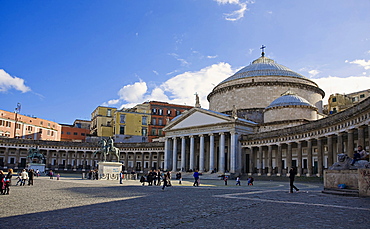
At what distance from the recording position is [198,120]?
195 ft

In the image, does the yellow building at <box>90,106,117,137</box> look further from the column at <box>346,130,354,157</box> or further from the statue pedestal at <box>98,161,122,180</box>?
the column at <box>346,130,354,157</box>

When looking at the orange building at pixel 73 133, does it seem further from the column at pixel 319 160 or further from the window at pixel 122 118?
the column at pixel 319 160

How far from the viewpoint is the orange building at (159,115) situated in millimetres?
89231

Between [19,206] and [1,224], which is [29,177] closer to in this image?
[19,206]

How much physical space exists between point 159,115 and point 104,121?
47.8 ft

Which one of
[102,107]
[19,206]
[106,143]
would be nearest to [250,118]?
[106,143]

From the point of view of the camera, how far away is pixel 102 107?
9131cm

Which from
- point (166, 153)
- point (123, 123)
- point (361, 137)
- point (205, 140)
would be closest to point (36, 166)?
point (166, 153)

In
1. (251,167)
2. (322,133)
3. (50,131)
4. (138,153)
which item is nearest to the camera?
(322,133)

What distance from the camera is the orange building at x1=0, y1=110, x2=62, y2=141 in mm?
75000

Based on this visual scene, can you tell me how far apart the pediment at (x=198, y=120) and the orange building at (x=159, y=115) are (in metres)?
25.3

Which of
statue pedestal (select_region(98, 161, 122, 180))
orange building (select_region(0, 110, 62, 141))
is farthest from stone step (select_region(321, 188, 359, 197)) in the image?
orange building (select_region(0, 110, 62, 141))

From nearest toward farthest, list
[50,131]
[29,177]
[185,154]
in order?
[29,177], [185,154], [50,131]

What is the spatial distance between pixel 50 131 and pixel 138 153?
2798 cm
